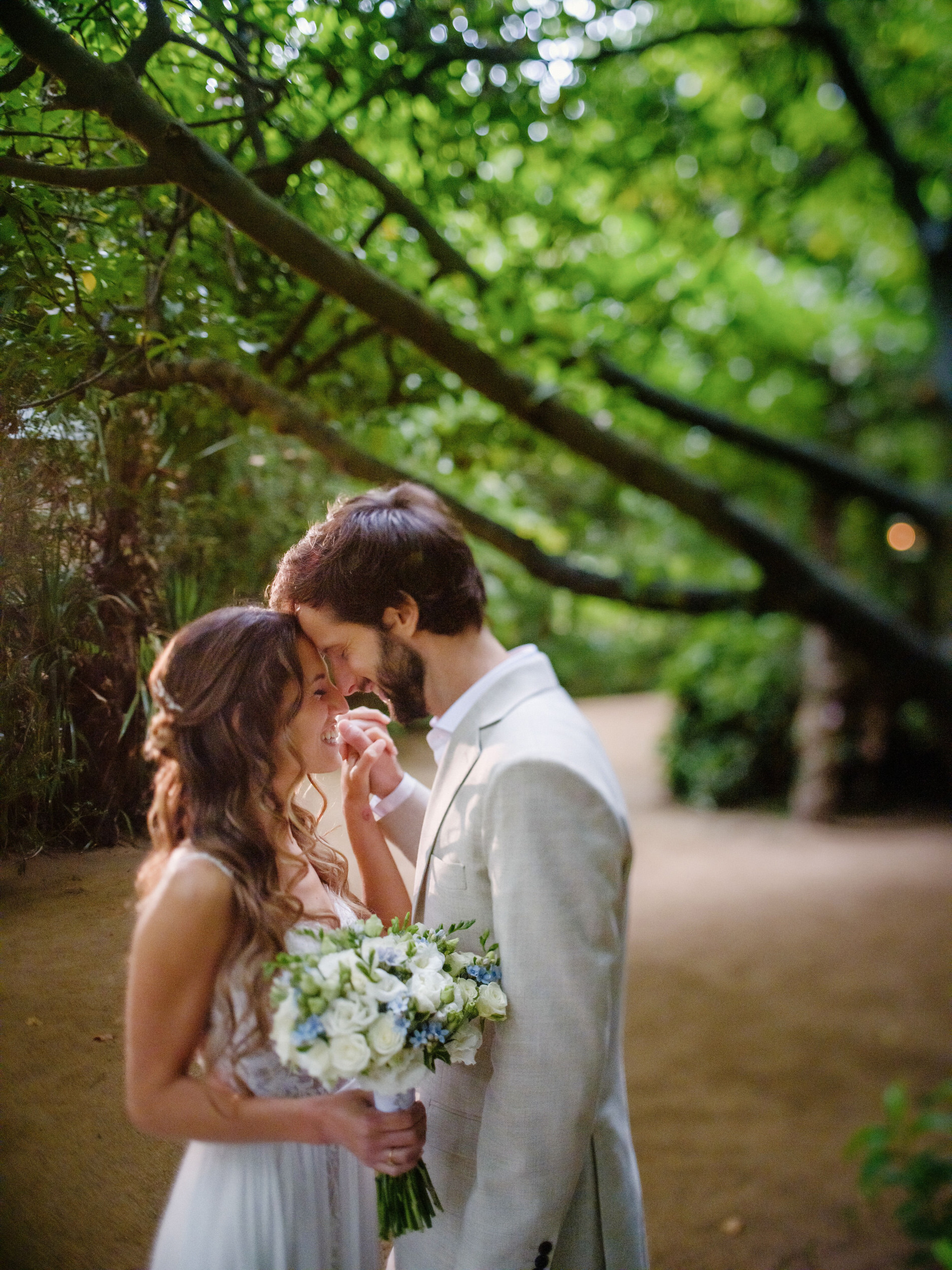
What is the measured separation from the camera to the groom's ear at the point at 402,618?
172cm

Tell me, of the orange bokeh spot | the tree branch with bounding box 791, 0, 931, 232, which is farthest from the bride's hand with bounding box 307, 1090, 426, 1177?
the orange bokeh spot

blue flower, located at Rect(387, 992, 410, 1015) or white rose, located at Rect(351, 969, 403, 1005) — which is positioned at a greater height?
white rose, located at Rect(351, 969, 403, 1005)

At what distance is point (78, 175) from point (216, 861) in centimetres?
124

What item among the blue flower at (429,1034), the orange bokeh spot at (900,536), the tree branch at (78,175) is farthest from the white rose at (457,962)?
the orange bokeh spot at (900,536)

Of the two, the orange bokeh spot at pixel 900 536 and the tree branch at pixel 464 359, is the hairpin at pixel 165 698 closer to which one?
the tree branch at pixel 464 359

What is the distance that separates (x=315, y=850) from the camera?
63.8 inches

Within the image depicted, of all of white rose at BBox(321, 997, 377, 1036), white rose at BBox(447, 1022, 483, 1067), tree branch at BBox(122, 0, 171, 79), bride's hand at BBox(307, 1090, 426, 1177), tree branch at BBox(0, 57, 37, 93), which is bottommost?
bride's hand at BBox(307, 1090, 426, 1177)

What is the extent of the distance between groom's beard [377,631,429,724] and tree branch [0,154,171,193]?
985mm

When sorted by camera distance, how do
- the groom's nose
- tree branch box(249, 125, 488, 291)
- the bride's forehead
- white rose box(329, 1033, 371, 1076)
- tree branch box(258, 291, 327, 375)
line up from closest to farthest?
white rose box(329, 1033, 371, 1076) → the bride's forehead → the groom's nose → tree branch box(249, 125, 488, 291) → tree branch box(258, 291, 327, 375)

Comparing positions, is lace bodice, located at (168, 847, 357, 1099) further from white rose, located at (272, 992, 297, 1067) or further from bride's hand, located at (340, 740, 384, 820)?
bride's hand, located at (340, 740, 384, 820)

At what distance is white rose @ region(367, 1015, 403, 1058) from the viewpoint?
50.3 inches

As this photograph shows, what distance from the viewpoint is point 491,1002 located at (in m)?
1.46

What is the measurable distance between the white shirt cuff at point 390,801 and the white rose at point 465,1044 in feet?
1.66

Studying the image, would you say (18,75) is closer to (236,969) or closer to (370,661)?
(370,661)
